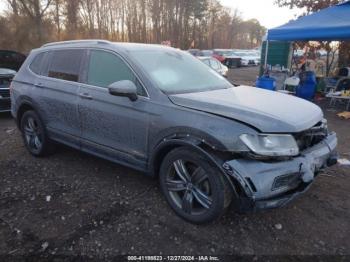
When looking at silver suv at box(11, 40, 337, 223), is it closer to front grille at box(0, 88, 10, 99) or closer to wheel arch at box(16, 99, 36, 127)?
wheel arch at box(16, 99, 36, 127)

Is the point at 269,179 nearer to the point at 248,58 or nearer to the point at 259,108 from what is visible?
the point at 259,108

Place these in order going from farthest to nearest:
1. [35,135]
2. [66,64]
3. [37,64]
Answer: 1. [35,135]
2. [37,64]
3. [66,64]

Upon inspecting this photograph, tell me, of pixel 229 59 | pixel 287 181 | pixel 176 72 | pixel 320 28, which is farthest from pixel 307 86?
pixel 229 59

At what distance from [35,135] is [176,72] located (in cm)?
258

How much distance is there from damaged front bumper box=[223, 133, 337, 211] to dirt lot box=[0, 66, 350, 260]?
463mm

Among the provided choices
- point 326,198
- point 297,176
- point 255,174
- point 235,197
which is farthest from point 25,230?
point 326,198

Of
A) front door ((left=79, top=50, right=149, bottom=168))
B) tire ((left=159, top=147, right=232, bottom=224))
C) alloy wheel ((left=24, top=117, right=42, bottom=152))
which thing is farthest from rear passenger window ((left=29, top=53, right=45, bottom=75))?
tire ((left=159, top=147, right=232, bottom=224))

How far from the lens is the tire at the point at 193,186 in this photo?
2.83 meters

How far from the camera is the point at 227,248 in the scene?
2.81 meters

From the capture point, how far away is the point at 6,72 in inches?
303

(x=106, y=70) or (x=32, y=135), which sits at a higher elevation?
(x=106, y=70)

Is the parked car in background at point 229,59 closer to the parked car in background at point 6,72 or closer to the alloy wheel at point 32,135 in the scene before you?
the parked car in background at point 6,72

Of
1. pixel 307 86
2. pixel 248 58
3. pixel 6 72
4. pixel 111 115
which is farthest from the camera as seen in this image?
pixel 248 58

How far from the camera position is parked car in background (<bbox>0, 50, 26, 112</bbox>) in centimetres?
723
